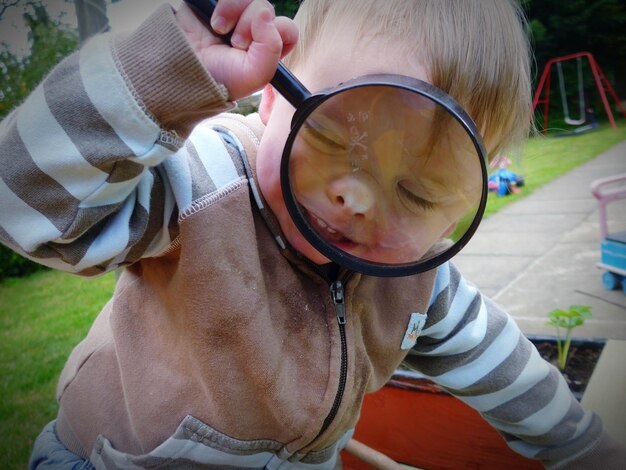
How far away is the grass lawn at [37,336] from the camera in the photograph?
7.02 ft

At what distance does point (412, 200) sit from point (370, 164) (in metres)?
0.11

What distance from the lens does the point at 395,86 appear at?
0.73m

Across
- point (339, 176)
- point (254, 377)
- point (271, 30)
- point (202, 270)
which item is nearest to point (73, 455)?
point (254, 377)

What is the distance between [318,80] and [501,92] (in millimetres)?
343

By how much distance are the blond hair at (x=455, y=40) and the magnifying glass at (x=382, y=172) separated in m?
0.10

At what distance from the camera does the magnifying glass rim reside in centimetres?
73

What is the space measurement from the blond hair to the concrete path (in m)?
1.64

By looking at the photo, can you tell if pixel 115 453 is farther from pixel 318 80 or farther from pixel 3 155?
pixel 318 80

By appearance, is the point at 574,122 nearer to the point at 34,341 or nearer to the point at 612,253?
the point at 612,253

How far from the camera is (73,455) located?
115 cm

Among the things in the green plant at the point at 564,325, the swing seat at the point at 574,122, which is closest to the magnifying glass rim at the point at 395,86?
the green plant at the point at 564,325

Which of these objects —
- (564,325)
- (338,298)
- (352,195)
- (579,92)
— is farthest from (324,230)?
(579,92)

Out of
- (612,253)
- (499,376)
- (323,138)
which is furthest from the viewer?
(612,253)

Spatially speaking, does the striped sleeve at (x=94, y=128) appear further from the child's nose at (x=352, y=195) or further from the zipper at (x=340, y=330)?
the zipper at (x=340, y=330)
